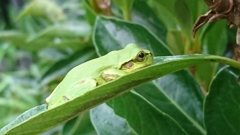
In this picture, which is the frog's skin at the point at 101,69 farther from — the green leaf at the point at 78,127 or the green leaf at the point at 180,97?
the green leaf at the point at 78,127

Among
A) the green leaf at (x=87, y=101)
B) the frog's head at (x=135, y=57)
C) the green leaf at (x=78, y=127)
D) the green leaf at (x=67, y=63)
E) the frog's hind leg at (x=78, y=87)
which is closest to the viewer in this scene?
the green leaf at (x=87, y=101)

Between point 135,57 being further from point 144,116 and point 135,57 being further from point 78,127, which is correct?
point 78,127

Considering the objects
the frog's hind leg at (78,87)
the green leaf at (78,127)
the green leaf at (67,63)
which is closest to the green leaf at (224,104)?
the frog's hind leg at (78,87)

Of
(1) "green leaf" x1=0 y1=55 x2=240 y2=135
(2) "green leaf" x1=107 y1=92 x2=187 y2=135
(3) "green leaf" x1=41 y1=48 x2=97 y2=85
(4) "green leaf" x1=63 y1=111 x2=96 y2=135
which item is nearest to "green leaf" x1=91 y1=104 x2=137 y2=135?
(2) "green leaf" x1=107 y1=92 x2=187 y2=135

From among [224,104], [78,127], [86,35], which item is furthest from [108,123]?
[86,35]

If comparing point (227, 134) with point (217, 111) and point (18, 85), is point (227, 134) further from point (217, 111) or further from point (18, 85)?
point (18, 85)

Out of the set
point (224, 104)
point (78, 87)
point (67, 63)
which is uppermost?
point (67, 63)

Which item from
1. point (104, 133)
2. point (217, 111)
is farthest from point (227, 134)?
point (104, 133)
